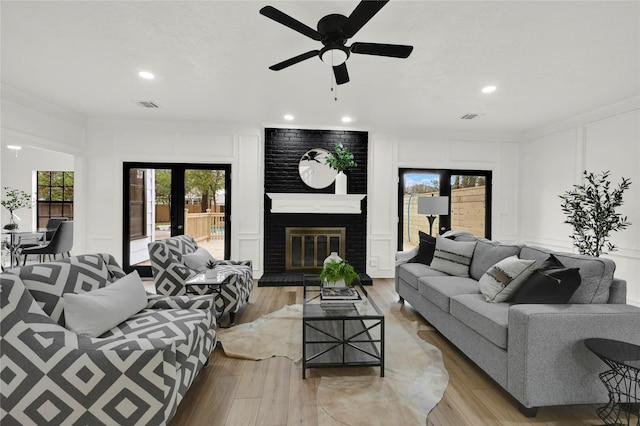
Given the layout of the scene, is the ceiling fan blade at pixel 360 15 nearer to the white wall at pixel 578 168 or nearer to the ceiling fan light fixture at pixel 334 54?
the ceiling fan light fixture at pixel 334 54

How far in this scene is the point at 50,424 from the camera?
4.61ft

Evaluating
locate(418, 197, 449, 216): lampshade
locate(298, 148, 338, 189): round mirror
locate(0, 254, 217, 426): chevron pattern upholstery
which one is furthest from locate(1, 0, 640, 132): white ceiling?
locate(0, 254, 217, 426): chevron pattern upholstery

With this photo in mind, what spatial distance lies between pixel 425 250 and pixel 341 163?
1993 mm

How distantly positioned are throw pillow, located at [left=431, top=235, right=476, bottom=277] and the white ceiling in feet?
5.89

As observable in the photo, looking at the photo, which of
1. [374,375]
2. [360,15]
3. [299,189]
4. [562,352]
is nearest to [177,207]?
[299,189]

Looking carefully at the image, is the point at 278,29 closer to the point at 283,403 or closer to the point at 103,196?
the point at 283,403

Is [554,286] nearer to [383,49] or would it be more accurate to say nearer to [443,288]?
[443,288]

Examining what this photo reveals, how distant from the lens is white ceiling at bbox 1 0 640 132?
86.5 inches

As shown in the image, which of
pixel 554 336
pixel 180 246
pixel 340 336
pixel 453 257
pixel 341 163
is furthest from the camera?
pixel 341 163

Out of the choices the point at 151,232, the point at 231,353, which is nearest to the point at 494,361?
the point at 231,353

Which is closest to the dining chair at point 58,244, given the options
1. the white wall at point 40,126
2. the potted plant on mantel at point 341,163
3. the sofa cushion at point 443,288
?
the white wall at point 40,126

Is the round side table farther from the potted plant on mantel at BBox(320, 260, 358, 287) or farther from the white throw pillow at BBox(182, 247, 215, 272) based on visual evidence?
the white throw pillow at BBox(182, 247, 215, 272)

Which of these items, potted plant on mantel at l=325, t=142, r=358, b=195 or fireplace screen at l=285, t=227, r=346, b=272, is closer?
potted plant on mantel at l=325, t=142, r=358, b=195

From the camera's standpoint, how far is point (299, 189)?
518 cm
